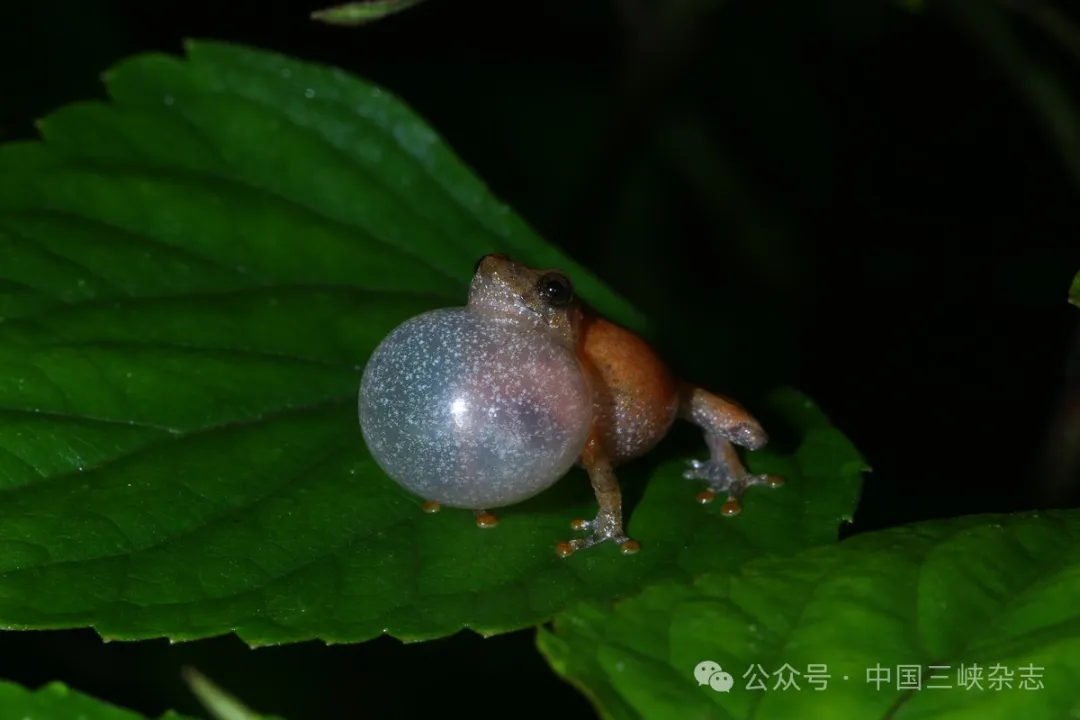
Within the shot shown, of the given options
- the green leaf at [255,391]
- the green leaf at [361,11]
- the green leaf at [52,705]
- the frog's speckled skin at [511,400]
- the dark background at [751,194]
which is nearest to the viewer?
the green leaf at [52,705]

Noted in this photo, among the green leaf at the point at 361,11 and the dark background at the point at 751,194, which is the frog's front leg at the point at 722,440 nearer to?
the dark background at the point at 751,194

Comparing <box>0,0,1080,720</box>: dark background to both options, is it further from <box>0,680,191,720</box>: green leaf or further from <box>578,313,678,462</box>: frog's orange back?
<box>0,680,191,720</box>: green leaf

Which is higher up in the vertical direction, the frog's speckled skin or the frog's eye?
the frog's eye

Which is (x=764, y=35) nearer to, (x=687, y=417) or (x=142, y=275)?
(x=687, y=417)

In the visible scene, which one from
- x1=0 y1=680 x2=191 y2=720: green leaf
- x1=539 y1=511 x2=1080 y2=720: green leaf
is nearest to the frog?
x1=539 y1=511 x2=1080 y2=720: green leaf

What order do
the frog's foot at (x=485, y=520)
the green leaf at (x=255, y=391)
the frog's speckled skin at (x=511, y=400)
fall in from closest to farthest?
the green leaf at (x=255, y=391) → the frog's speckled skin at (x=511, y=400) → the frog's foot at (x=485, y=520)

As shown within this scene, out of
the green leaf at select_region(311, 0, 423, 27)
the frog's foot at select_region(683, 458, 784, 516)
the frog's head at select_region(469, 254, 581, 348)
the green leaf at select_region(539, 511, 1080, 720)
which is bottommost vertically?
the frog's foot at select_region(683, 458, 784, 516)

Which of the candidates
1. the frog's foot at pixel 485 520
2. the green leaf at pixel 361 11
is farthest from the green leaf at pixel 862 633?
the green leaf at pixel 361 11
